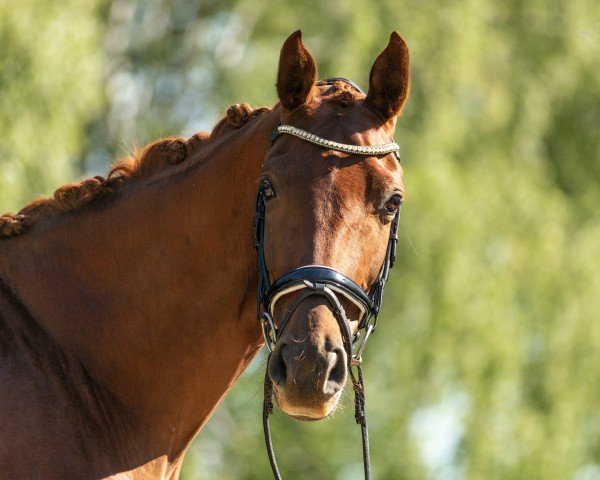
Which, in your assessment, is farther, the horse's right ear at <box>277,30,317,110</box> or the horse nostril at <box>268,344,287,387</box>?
the horse's right ear at <box>277,30,317,110</box>

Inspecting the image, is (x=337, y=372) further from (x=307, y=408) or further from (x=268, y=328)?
(x=268, y=328)

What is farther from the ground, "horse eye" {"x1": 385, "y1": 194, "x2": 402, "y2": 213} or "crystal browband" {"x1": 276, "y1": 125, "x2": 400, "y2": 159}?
"crystal browband" {"x1": 276, "y1": 125, "x2": 400, "y2": 159}

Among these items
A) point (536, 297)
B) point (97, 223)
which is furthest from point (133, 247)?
point (536, 297)

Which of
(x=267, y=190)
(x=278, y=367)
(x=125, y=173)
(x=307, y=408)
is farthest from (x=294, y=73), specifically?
(x=307, y=408)

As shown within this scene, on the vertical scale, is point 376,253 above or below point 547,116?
below

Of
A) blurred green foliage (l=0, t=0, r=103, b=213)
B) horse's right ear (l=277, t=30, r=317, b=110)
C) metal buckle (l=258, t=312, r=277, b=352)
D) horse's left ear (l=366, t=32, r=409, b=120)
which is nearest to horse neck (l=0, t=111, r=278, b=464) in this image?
horse's right ear (l=277, t=30, r=317, b=110)

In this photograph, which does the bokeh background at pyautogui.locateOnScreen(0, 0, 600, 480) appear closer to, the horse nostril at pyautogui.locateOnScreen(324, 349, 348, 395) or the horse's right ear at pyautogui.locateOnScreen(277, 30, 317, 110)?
the horse's right ear at pyautogui.locateOnScreen(277, 30, 317, 110)

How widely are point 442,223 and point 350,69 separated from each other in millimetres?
2578

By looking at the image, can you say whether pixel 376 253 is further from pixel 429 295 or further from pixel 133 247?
pixel 429 295

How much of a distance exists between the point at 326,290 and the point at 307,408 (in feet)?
1.55

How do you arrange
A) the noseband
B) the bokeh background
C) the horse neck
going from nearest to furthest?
the noseband → the horse neck → the bokeh background

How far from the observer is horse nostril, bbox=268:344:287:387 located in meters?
4.57

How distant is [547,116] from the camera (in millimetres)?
19016

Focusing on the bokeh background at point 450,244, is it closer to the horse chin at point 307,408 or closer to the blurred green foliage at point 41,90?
the blurred green foliage at point 41,90
